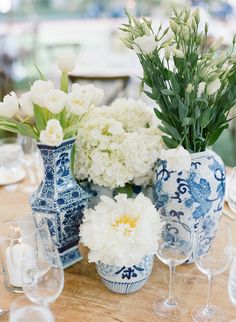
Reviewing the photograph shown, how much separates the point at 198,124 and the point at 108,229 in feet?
1.00

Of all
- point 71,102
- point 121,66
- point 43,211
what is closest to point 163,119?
point 71,102

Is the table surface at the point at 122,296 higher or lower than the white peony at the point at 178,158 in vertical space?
lower

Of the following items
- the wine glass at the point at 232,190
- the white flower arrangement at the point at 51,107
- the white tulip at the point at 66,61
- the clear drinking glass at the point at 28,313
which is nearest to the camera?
the clear drinking glass at the point at 28,313

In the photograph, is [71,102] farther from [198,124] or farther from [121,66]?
[121,66]

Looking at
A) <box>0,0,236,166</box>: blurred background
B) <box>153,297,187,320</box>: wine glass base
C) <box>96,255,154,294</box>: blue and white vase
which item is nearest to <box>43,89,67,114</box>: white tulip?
<box>96,255,154,294</box>: blue and white vase

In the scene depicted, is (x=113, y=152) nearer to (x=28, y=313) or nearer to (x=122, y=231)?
(x=122, y=231)

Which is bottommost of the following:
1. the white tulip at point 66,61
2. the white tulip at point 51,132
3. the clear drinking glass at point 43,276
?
the clear drinking glass at point 43,276

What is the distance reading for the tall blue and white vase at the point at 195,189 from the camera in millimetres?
1044

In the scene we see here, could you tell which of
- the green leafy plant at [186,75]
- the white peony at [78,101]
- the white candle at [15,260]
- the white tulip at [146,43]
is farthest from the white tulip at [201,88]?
the white candle at [15,260]

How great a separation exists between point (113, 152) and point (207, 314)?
1.33 feet

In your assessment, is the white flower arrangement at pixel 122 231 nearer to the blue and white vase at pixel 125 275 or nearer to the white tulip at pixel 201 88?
the blue and white vase at pixel 125 275

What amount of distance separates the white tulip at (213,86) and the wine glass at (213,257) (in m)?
0.28

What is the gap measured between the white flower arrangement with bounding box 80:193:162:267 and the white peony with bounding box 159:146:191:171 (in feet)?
0.33

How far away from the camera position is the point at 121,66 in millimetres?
4117
